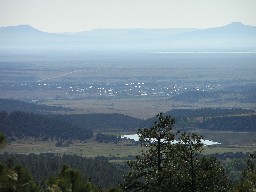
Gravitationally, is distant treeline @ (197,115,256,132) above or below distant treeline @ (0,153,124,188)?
below

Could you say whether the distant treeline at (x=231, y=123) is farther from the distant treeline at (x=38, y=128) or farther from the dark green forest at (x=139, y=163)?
the distant treeline at (x=38, y=128)

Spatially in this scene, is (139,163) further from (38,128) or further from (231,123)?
(231,123)

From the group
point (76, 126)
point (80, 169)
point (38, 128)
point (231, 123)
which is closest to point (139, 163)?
point (80, 169)

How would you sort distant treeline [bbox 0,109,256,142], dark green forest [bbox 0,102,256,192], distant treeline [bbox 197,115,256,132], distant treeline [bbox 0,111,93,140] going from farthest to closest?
distant treeline [bbox 197,115,256,132] → distant treeline [bbox 0,109,256,142] → distant treeline [bbox 0,111,93,140] → dark green forest [bbox 0,102,256,192]

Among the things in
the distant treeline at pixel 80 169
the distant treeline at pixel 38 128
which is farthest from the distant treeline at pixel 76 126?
the distant treeline at pixel 80 169

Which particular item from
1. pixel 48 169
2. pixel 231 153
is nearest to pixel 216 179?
pixel 48 169

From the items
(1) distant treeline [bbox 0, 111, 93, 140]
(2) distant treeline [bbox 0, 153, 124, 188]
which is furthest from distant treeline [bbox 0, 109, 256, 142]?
(2) distant treeline [bbox 0, 153, 124, 188]

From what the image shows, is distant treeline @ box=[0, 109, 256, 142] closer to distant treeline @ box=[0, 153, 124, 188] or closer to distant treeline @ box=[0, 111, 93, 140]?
distant treeline @ box=[0, 111, 93, 140]

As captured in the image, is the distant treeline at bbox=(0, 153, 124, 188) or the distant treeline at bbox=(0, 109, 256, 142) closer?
the distant treeline at bbox=(0, 153, 124, 188)

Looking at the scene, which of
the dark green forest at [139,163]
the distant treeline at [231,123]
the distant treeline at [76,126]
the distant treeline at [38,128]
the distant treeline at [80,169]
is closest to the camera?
the dark green forest at [139,163]

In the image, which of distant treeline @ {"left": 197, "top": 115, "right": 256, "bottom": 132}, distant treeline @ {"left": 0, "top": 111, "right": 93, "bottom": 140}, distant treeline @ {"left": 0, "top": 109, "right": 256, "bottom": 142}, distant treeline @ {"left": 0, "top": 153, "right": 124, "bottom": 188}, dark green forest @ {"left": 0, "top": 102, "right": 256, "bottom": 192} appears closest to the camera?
dark green forest @ {"left": 0, "top": 102, "right": 256, "bottom": 192}

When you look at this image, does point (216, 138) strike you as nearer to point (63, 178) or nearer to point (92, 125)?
point (92, 125)

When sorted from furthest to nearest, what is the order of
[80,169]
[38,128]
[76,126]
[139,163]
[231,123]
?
[231,123], [76,126], [38,128], [80,169], [139,163]
